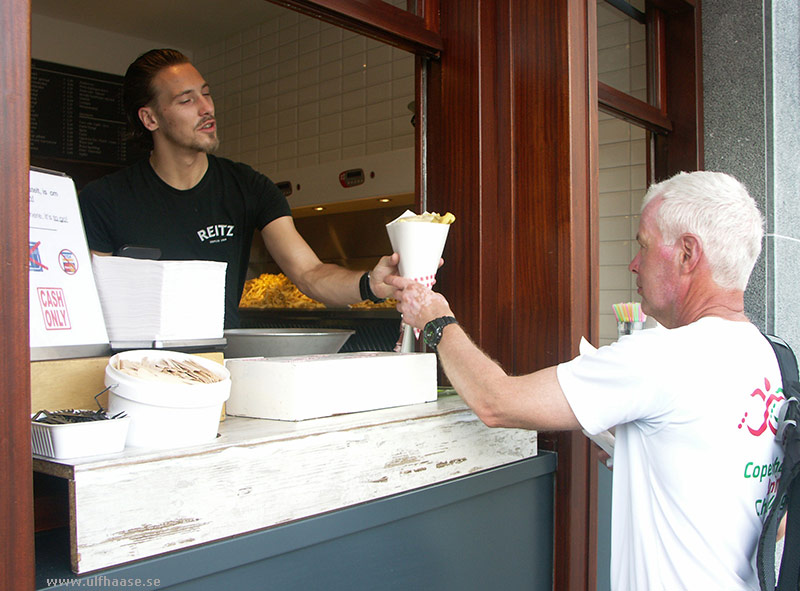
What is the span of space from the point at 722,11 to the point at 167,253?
2.45m

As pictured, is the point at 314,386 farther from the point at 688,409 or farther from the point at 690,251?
the point at 690,251

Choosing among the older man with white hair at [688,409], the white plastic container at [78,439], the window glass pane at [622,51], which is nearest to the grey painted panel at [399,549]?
the white plastic container at [78,439]

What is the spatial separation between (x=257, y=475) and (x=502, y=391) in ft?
1.72

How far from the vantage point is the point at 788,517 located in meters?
1.35

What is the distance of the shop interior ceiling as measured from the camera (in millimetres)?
5270

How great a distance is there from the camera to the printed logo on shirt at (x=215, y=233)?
2666 mm

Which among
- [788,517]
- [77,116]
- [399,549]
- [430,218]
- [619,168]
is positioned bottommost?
[399,549]

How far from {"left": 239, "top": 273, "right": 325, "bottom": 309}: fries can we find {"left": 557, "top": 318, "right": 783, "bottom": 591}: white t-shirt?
11.5 ft

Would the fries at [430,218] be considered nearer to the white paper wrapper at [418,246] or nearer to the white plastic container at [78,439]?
the white paper wrapper at [418,246]

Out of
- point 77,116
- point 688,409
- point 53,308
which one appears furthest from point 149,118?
point 77,116

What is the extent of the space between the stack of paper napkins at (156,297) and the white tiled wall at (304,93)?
3676 millimetres

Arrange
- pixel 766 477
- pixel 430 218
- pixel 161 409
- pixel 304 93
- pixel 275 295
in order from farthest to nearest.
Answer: pixel 304 93
pixel 275 295
pixel 430 218
pixel 766 477
pixel 161 409

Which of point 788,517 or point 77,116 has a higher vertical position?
point 77,116

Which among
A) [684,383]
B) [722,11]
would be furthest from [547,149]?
[722,11]
